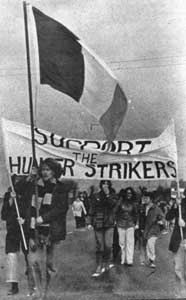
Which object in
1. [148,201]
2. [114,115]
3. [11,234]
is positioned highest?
[114,115]

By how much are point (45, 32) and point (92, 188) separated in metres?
2.12

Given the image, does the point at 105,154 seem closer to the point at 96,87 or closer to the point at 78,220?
the point at 96,87

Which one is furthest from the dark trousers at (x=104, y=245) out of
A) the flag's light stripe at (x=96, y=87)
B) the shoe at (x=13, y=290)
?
the flag's light stripe at (x=96, y=87)

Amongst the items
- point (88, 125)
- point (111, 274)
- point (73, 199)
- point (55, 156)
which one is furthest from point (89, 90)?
point (111, 274)

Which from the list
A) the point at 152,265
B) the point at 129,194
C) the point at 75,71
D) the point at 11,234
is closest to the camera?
the point at 75,71

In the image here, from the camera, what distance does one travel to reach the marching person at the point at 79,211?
7375mm

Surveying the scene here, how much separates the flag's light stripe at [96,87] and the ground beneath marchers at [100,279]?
149 cm

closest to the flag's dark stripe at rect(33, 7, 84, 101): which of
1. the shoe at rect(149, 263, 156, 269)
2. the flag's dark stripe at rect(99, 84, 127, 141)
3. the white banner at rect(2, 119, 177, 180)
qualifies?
the flag's dark stripe at rect(99, 84, 127, 141)

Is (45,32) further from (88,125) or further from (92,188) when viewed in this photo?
(92,188)

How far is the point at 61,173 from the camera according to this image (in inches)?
285

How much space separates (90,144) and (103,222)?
1123mm

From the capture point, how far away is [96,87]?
23.2 feet

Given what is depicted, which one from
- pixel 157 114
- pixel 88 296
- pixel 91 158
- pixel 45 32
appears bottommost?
pixel 88 296

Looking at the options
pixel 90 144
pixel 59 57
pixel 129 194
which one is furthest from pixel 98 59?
pixel 129 194
